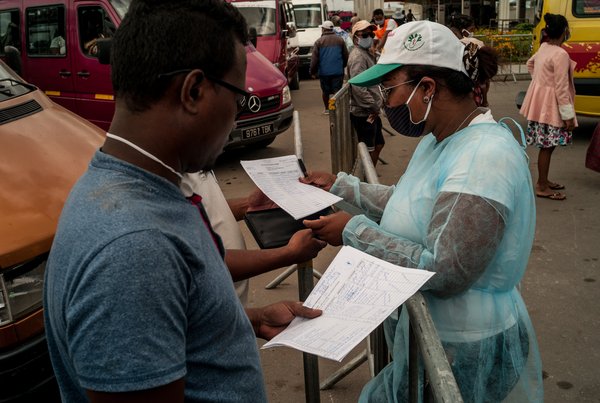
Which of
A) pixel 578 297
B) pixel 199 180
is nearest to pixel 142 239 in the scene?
pixel 199 180

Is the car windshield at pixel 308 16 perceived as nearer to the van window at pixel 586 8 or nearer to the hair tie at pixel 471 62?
the van window at pixel 586 8

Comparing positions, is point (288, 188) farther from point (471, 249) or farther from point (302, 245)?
point (471, 249)

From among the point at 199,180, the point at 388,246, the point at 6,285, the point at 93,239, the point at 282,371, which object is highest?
the point at 93,239

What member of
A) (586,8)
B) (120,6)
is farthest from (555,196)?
(120,6)

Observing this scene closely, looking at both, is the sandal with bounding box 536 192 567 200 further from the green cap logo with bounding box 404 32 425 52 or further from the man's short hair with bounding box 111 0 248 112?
the man's short hair with bounding box 111 0 248 112

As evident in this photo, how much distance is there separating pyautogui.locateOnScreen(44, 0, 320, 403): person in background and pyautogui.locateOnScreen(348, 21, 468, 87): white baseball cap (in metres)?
0.93

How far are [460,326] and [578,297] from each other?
2.85 metres

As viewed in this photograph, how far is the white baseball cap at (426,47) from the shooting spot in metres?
2.01

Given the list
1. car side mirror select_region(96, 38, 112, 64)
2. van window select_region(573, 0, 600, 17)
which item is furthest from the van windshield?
van window select_region(573, 0, 600, 17)

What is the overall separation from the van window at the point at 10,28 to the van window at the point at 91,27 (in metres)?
1.25

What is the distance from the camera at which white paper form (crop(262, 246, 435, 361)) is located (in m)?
1.55

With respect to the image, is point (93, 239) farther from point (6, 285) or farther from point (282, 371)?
point (282, 371)

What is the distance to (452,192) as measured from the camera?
1816 millimetres

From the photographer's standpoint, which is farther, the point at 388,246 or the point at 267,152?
the point at 267,152
